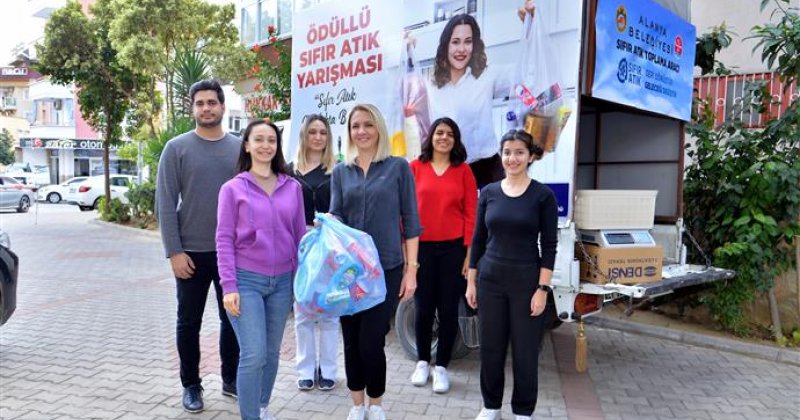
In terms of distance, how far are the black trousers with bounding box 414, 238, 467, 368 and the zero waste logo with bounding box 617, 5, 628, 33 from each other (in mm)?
1890

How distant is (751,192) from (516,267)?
3.47 m

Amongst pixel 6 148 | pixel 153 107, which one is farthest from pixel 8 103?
pixel 153 107

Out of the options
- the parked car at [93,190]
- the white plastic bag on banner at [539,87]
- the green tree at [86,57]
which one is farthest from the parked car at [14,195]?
the white plastic bag on banner at [539,87]

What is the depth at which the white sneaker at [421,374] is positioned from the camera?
13.7 ft

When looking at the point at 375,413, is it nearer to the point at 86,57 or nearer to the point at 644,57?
the point at 644,57

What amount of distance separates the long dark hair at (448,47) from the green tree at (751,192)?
9.22 feet

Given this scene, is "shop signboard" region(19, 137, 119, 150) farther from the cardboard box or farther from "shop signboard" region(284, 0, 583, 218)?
the cardboard box

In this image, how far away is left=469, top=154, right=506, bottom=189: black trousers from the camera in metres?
4.29

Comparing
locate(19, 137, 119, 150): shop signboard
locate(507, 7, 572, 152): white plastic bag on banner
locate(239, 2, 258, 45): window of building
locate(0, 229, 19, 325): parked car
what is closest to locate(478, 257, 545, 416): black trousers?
locate(507, 7, 572, 152): white plastic bag on banner

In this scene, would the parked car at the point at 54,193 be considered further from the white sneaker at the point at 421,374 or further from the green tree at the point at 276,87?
the white sneaker at the point at 421,374

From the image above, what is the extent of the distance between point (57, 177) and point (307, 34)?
41453 mm

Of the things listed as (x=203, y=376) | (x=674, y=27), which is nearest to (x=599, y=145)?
(x=674, y=27)

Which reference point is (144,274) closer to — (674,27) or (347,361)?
(347,361)

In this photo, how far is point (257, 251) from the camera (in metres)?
2.95
